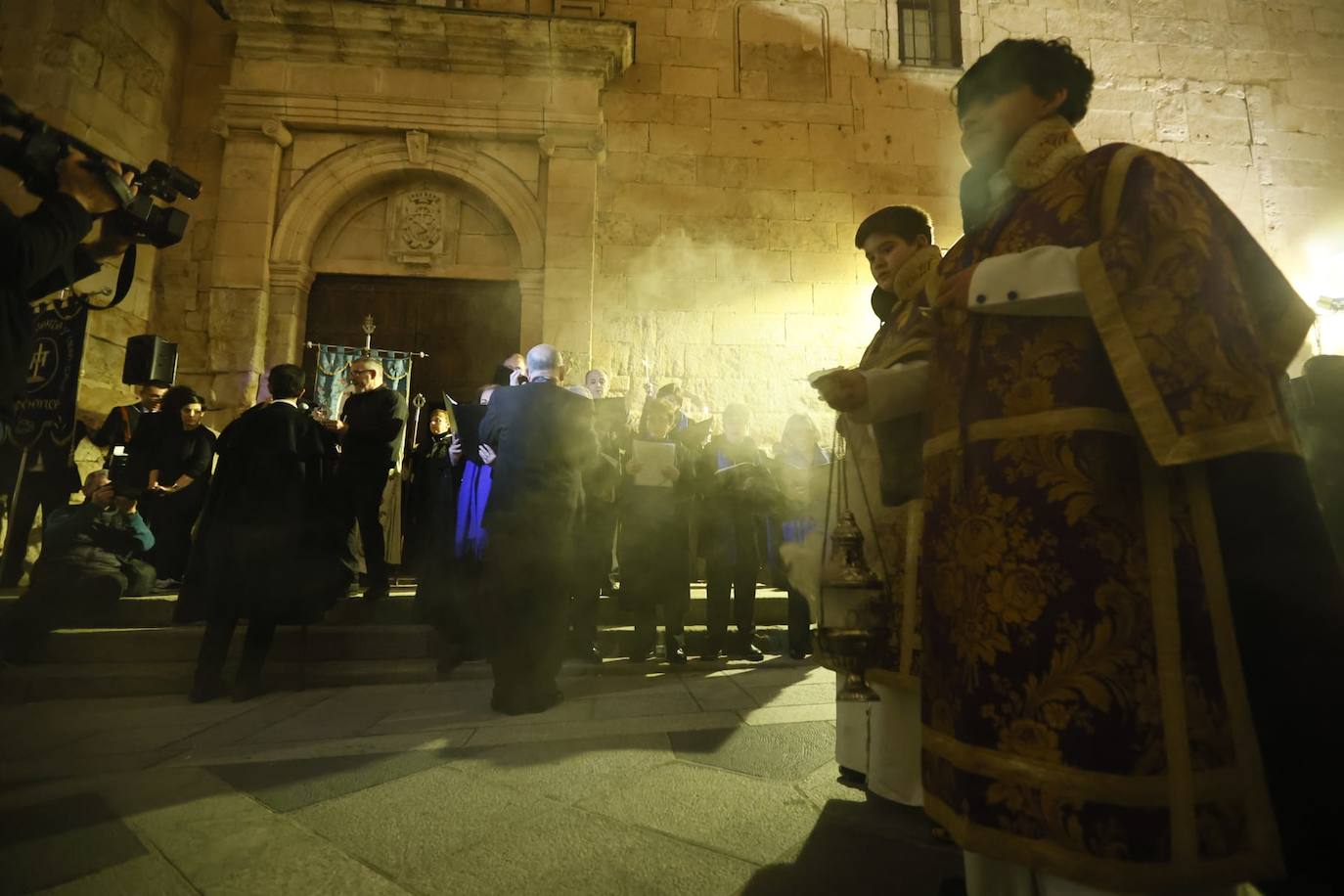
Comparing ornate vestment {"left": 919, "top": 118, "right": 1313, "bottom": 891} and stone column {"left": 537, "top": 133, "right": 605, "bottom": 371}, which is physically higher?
stone column {"left": 537, "top": 133, "right": 605, "bottom": 371}

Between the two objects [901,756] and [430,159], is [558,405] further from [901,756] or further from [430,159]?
[430,159]

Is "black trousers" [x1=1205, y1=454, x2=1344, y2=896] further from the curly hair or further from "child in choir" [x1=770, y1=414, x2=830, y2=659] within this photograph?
"child in choir" [x1=770, y1=414, x2=830, y2=659]

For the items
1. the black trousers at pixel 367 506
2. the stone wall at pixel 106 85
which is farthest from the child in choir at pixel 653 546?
the stone wall at pixel 106 85

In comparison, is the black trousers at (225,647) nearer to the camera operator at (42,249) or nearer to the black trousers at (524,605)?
the black trousers at (524,605)

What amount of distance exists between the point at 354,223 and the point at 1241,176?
13028mm

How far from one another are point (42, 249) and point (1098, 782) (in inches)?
113

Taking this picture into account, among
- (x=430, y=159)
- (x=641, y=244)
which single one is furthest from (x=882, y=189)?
(x=430, y=159)

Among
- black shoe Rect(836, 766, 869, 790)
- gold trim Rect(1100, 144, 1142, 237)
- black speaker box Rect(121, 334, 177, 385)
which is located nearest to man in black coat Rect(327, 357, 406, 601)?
black speaker box Rect(121, 334, 177, 385)

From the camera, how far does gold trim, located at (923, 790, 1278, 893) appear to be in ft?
3.26

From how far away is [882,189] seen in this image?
9.23 metres

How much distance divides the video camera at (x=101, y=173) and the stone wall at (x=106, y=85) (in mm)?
7045

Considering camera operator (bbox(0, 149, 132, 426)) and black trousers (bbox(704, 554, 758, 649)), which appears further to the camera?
black trousers (bbox(704, 554, 758, 649))

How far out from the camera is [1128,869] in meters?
1.01

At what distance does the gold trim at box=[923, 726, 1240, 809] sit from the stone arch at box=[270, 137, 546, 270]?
823 centimetres
